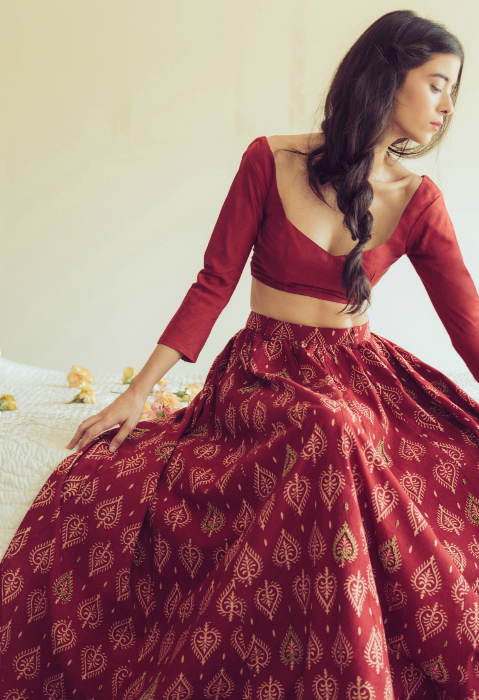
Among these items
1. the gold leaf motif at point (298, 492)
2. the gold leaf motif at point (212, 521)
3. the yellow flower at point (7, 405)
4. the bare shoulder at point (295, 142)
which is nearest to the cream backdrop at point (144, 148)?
the yellow flower at point (7, 405)

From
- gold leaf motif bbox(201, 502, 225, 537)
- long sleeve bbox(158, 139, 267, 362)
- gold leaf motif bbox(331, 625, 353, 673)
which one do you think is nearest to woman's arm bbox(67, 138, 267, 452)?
long sleeve bbox(158, 139, 267, 362)

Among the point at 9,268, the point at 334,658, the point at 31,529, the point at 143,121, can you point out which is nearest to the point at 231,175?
the point at 143,121

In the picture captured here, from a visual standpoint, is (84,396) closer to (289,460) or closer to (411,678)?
(289,460)

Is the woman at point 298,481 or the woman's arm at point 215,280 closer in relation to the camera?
the woman at point 298,481

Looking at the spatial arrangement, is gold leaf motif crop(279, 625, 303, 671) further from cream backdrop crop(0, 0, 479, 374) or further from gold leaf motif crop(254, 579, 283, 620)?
cream backdrop crop(0, 0, 479, 374)

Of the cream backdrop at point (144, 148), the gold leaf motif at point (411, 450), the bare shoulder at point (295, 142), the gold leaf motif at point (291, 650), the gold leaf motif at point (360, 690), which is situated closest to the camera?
the gold leaf motif at point (360, 690)

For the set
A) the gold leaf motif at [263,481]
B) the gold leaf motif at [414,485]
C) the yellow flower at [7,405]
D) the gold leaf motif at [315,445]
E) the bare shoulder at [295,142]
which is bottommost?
the yellow flower at [7,405]

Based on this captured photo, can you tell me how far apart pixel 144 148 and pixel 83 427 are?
8.40 ft

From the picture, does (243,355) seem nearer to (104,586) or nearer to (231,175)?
(104,586)

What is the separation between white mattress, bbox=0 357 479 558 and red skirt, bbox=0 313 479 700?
0.04m

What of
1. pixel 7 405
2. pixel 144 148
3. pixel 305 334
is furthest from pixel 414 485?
pixel 144 148

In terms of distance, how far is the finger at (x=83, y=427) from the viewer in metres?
1.24

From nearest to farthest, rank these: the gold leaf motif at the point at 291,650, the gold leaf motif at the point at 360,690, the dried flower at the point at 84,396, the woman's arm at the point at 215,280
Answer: the gold leaf motif at the point at 360,690 → the gold leaf motif at the point at 291,650 → the woman's arm at the point at 215,280 → the dried flower at the point at 84,396

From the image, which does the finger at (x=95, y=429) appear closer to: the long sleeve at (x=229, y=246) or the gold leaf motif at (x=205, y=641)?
the long sleeve at (x=229, y=246)
